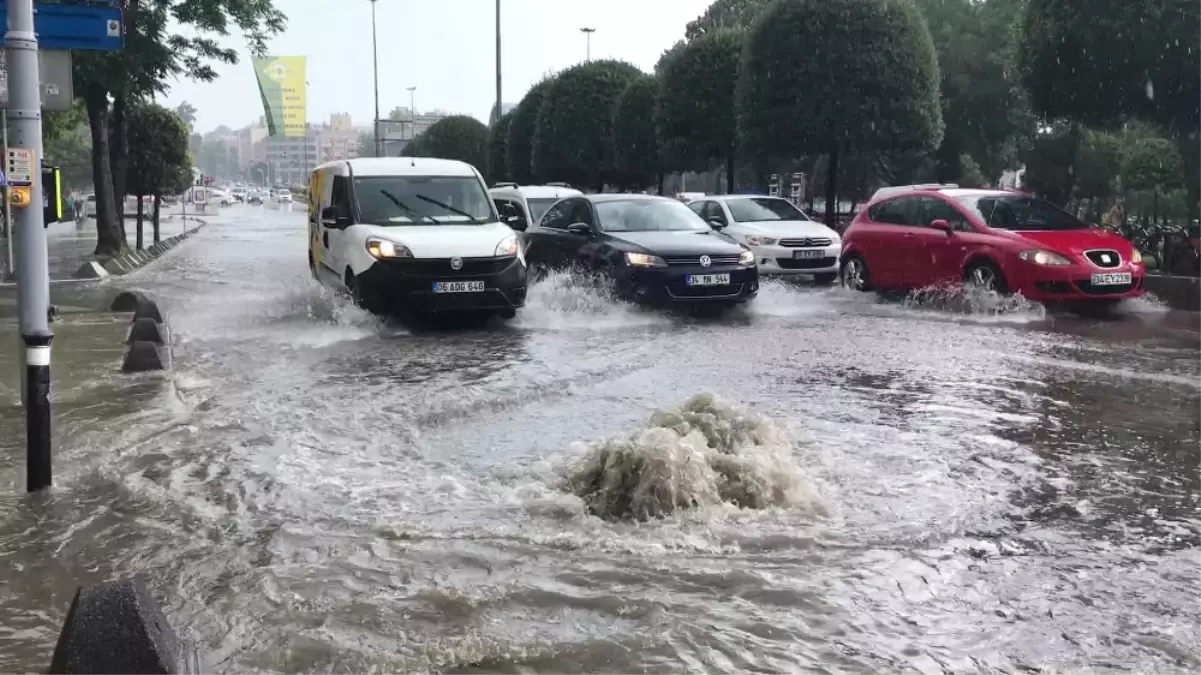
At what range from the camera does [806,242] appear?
705 inches

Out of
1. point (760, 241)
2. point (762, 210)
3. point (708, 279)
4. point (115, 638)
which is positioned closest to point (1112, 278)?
point (708, 279)

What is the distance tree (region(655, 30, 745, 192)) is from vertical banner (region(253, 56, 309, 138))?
29.5m

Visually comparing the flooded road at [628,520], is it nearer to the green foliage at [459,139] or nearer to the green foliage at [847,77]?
the green foliage at [847,77]

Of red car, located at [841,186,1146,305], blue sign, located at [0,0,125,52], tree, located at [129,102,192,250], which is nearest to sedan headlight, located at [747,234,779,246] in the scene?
red car, located at [841,186,1146,305]

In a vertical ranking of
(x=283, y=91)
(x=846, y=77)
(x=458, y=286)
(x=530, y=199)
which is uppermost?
(x=283, y=91)

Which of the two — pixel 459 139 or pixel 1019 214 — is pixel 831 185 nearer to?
pixel 1019 214

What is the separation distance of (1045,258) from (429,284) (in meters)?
6.85

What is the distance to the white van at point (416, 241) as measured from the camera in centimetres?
1159

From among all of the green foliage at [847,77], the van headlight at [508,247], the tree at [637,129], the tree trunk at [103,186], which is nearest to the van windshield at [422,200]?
the van headlight at [508,247]

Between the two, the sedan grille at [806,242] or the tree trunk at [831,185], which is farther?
the tree trunk at [831,185]

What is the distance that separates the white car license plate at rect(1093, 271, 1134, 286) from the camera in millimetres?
13070

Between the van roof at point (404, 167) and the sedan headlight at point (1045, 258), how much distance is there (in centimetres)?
632

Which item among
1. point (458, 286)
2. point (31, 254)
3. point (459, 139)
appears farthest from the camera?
point (459, 139)

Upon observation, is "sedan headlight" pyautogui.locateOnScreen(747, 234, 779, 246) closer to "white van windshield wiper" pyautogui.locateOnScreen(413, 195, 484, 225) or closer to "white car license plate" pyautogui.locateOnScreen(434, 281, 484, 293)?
"white van windshield wiper" pyautogui.locateOnScreen(413, 195, 484, 225)
